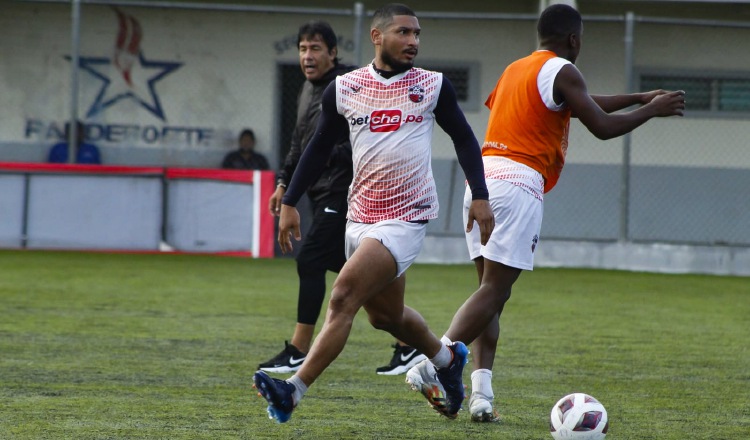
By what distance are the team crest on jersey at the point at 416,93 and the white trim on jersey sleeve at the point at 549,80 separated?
0.76 metres

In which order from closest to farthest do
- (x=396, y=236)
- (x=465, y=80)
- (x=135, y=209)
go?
1. (x=396, y=236)
2. (x=135, y=209)
3. (x=465, y=80)

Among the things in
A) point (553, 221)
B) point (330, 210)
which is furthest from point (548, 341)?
point (553, 221)

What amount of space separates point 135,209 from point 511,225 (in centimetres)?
1088

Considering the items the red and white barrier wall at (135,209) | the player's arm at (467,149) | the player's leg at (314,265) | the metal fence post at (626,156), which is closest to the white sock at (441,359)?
the player's arm at (467,149)

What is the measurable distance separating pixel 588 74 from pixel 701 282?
191 inches

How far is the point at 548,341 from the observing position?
29.1ft

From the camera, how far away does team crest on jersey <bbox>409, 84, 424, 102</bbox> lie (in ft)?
17.7

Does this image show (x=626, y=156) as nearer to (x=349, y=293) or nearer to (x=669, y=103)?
(x=669, y=103)

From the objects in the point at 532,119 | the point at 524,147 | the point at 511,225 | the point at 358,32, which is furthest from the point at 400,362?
the point at 358,32

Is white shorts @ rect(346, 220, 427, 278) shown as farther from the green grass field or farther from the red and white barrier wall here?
the red and white barrier wall

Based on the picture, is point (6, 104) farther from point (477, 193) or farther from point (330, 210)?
point (477, 193)

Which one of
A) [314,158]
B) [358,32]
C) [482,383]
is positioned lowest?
[482,383]

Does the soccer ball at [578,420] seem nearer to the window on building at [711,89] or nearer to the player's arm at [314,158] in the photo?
the player's arm at [314,158]

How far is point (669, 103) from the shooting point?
5852 mm
